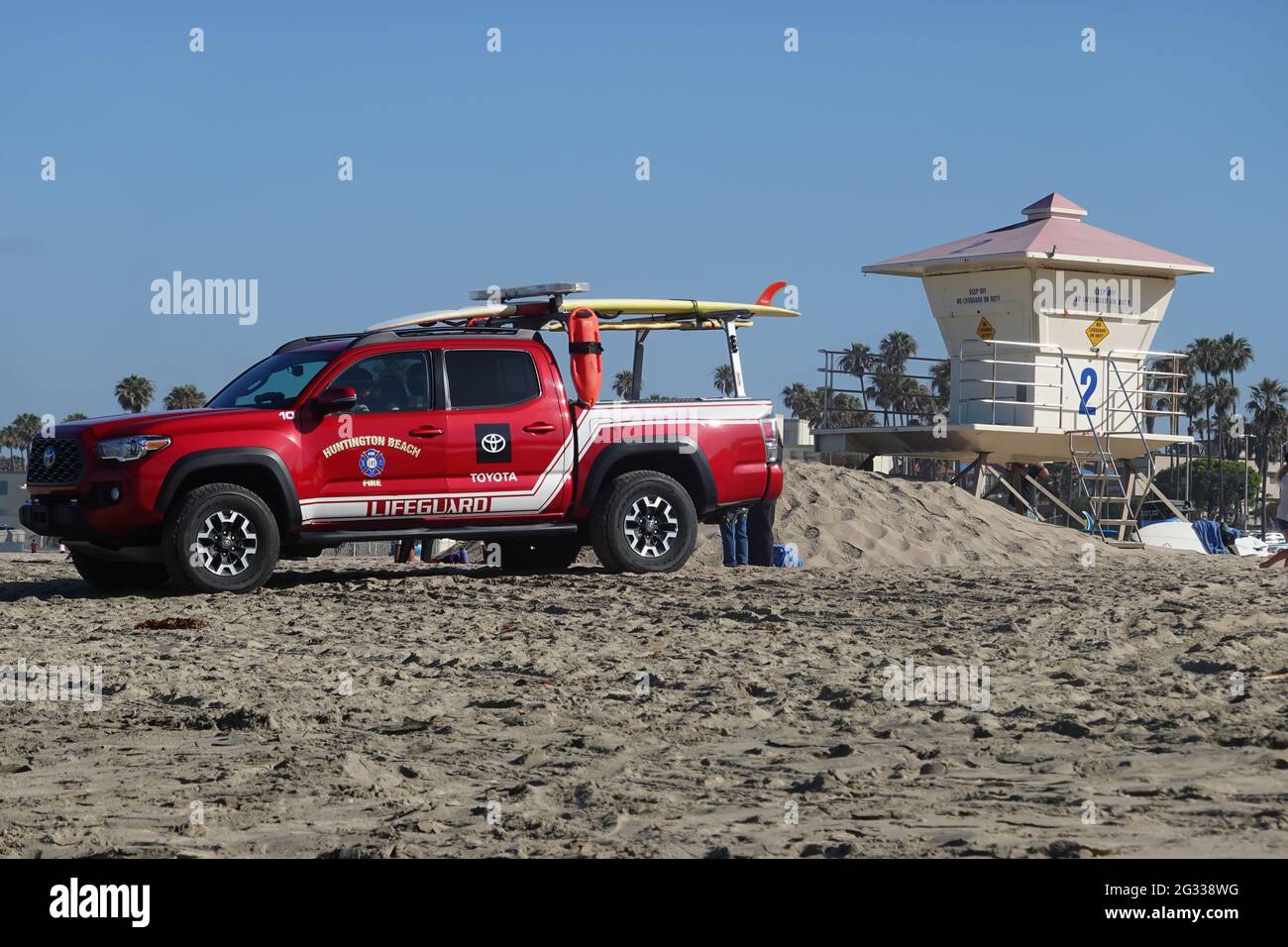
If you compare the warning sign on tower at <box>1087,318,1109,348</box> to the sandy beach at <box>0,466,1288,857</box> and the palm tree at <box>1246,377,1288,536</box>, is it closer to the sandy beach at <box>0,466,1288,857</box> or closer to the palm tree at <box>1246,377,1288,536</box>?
the sandy beach at <box>0,466,1288,857</box>

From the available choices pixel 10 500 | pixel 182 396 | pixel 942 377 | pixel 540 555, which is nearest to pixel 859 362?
pixel 942 377

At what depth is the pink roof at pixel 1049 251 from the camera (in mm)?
24562

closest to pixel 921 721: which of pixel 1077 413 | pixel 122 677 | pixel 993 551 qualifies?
pixel 122 677

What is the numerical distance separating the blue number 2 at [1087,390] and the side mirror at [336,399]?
50.5 ft

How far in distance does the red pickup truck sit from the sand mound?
220 inches

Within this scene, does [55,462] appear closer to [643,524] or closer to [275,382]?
[275,382]

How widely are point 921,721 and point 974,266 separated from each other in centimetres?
1913

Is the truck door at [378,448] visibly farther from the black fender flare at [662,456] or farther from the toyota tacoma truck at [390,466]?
the black fender flare at [662,456]

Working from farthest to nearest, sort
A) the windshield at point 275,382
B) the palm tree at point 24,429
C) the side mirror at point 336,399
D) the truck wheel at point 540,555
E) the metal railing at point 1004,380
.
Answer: the palm tree at point 24,429
the metal railing at point 1004,380
the truck wheel at point 540,555
the windshield at point 275,382
the side mirror at point 336,399

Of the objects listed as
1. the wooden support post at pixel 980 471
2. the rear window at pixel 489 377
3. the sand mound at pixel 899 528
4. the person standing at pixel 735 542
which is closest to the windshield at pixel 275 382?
the rear window at pixel 489 377

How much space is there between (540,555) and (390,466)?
8.04 feet

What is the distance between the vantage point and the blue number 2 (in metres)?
25.1

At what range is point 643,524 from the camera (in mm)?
13844

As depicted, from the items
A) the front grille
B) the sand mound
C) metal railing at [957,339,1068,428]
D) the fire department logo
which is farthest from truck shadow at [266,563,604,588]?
metal railing at [957,339,1068,428]
